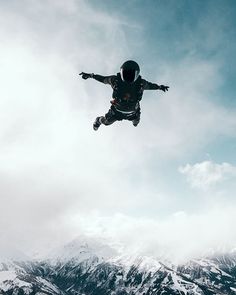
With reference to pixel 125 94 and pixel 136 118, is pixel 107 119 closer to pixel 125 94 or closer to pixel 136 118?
pixel 136 118

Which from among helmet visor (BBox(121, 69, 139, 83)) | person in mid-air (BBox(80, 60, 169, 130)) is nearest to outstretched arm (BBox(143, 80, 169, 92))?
person in mid-air (BBox(80, 60, 169, 130))

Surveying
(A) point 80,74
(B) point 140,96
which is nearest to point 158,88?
(B) point 140,96

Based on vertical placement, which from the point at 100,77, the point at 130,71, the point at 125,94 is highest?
the point at 100,77

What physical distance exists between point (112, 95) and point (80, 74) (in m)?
2.79

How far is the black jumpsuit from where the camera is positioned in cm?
2547

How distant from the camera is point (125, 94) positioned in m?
25.9

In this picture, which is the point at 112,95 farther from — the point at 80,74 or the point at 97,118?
the point at 97,118

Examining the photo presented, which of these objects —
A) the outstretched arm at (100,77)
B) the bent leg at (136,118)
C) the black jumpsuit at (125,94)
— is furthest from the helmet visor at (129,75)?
the bent leg at (136,118)

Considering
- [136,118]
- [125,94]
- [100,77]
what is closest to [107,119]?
[136,118]

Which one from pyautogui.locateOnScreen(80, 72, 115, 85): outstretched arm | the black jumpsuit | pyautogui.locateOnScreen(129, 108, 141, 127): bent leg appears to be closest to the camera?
the black jumpsuit

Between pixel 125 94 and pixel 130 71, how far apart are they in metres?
2.83

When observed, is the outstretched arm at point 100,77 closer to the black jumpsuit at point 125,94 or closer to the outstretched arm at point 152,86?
the black jumpsuit at point 125,94

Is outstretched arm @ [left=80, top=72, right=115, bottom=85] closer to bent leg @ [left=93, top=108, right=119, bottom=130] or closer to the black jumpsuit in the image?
the black jumpsuit

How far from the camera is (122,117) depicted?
95.9 ft
